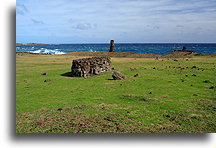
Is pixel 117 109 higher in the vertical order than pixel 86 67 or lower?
lower

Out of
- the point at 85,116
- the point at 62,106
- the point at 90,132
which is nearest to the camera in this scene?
the point at 90,132

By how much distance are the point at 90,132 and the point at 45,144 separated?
187 cm

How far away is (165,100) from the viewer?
1118 centimetres

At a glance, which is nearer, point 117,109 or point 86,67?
point 117,109

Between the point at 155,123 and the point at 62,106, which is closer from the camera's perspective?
the point at 155,123

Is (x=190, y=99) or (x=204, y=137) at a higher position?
(x=190, y=99)

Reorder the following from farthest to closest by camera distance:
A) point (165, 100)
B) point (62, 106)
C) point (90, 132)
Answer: point (165, 100)
point (62, 106)
point (90, 132)

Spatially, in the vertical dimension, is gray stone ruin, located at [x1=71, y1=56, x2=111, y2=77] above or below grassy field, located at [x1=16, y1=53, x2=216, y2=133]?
above

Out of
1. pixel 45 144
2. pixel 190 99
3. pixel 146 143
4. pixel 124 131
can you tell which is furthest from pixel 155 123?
pixel 45 144

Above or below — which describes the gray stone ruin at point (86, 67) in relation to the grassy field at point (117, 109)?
above

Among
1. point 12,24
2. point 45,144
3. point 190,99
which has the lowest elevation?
point 45,144

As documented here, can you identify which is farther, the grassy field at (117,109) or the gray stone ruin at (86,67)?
the gray stone ruin at (86,67)

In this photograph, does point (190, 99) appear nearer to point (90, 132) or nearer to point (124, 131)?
point (124, 131)

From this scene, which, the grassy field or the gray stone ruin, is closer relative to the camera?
the grassy field
